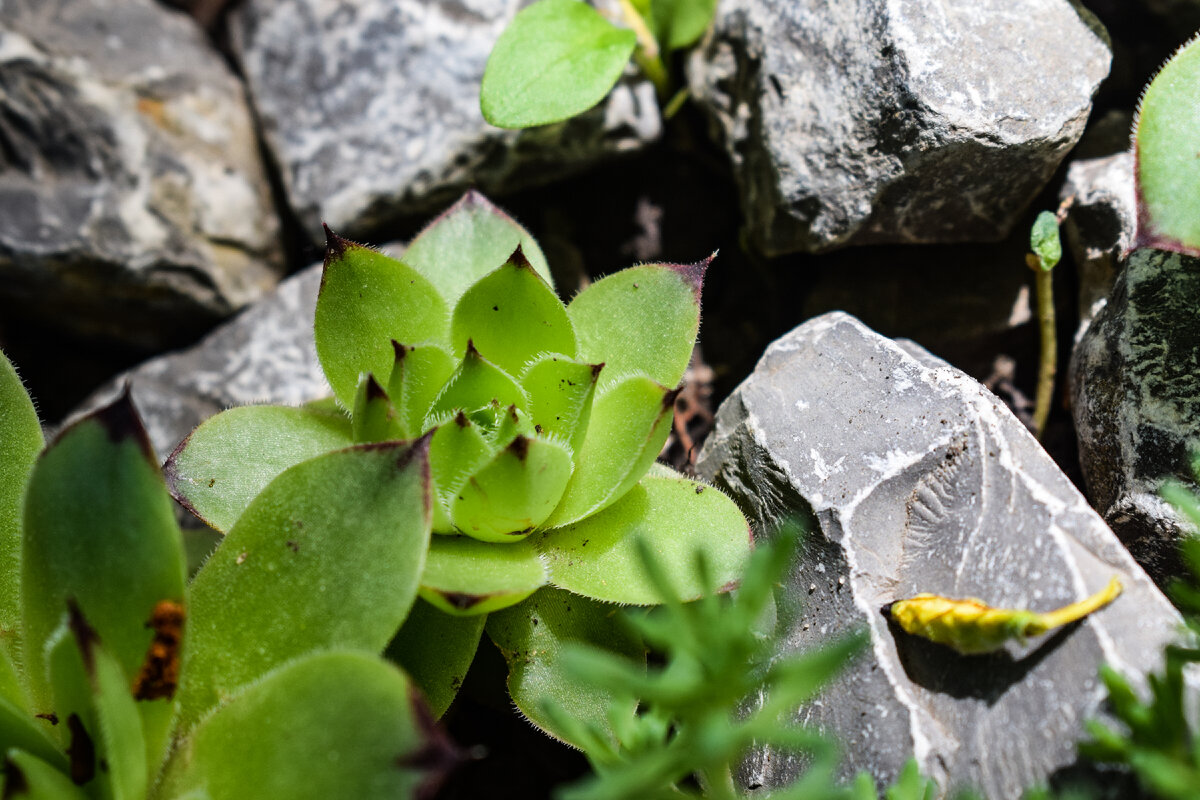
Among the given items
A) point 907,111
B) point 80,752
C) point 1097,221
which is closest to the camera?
point 80,752

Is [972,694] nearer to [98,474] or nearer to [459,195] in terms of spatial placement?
[98,474]

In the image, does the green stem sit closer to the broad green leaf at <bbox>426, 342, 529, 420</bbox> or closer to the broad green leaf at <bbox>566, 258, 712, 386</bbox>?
the broad green leaf at <bbox>566, 258, 712, 386</bbox>

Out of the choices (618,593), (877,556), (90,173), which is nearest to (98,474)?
(618,593)

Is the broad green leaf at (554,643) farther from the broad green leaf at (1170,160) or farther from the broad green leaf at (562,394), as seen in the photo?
the broad green leaf at (1170,160)

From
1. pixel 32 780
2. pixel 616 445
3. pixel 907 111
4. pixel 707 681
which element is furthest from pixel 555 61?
pixel 32 780

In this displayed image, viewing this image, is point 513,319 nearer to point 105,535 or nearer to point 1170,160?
point 105,535
